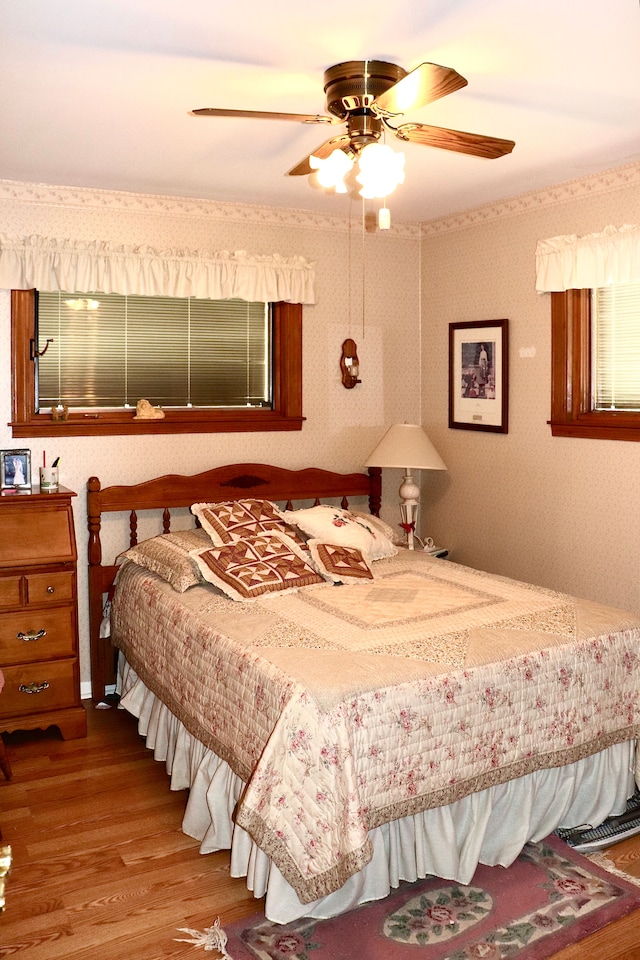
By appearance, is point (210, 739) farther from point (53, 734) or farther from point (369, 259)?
point (369, 259)

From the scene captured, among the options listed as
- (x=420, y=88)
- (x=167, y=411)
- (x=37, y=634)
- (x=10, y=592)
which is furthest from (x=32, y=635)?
(x=420, y=88)

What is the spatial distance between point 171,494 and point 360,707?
2.14 m

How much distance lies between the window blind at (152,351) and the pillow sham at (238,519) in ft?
2.27

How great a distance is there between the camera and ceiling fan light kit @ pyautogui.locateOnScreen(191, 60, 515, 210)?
7.95ft

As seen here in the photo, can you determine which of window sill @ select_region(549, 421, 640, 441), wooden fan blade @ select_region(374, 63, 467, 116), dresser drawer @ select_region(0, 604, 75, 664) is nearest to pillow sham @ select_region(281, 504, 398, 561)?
window sill @ select_region(549, 421, 640, 441)

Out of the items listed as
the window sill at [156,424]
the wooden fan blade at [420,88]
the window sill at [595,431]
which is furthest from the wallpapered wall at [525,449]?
the wooden fan blade at [420,88]

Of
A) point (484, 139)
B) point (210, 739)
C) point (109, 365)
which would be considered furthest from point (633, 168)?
point (210, 739)

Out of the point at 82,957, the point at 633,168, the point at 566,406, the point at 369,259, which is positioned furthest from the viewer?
the point at 369,259

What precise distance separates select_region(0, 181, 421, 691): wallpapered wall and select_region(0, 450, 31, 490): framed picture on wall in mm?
162

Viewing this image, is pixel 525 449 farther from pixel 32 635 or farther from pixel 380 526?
pixel 32 635

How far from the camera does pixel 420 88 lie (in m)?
2.20

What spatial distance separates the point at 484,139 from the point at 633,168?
5.05 feet

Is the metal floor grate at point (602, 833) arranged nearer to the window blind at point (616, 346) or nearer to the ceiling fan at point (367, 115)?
the window blind at point (616, 346)

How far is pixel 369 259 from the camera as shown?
500 cm
